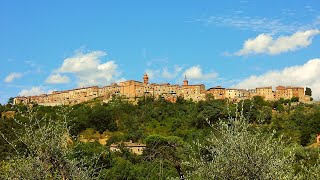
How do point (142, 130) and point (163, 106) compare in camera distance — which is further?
point (163, 106)

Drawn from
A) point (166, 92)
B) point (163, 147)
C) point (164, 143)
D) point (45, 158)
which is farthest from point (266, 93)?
point (45, 158)

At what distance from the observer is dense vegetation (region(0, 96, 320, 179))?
1037cm

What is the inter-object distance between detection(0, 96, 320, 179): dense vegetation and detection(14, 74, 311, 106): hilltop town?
735 centimetres

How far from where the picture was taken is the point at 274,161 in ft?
33.5

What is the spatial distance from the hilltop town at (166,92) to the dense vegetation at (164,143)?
289 inches

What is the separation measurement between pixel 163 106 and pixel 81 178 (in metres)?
70.5

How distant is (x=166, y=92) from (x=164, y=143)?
60471 millimetres

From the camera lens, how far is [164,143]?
46.0m

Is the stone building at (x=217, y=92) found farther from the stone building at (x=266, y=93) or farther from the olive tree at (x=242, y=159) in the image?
the olive tree at (x=242, y=159)

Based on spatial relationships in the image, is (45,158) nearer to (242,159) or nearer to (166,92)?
(242,159)

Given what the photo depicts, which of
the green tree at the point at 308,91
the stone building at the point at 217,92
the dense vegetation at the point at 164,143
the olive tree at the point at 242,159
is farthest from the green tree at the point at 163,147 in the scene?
the green tree at the point at 308,91

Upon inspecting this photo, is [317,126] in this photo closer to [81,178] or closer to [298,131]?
[298,131]

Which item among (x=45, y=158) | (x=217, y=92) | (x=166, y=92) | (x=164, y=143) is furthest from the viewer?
(x=166, y=92)

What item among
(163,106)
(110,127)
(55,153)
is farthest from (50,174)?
(163,106)
